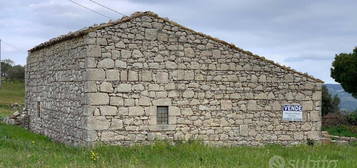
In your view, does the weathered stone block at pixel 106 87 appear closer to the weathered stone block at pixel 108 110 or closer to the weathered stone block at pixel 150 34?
the weathered stone block at pixel 108 110

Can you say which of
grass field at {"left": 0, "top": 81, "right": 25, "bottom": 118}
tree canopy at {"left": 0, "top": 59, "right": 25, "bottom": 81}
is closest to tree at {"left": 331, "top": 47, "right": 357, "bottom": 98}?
grass field at {"left": 0, "top": 81, "right": 25, "bottom": 118}

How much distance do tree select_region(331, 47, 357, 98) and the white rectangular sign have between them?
736 inches

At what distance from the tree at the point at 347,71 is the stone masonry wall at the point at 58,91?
21259 mm

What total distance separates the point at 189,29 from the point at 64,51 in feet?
13.8

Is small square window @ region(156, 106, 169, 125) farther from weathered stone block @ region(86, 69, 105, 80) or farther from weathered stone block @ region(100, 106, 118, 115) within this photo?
weathered stone block @ region(86, 69, 105, 80)

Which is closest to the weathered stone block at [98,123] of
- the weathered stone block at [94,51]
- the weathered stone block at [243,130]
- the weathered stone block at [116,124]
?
the weathered stone block at [116,124]

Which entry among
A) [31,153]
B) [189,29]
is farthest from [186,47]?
[31,153]

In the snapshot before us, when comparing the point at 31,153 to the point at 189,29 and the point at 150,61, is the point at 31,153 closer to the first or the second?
the point at 150,61

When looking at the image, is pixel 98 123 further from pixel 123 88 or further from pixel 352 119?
pixel 352 119

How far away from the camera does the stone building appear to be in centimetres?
1459

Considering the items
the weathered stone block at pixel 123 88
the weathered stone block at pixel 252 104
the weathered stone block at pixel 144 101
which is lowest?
the weathered stone block at pixel 252 104

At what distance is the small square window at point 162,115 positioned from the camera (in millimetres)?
15274

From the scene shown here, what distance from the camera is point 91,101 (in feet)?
47.3

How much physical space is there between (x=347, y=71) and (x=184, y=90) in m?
Answer: 22.2
